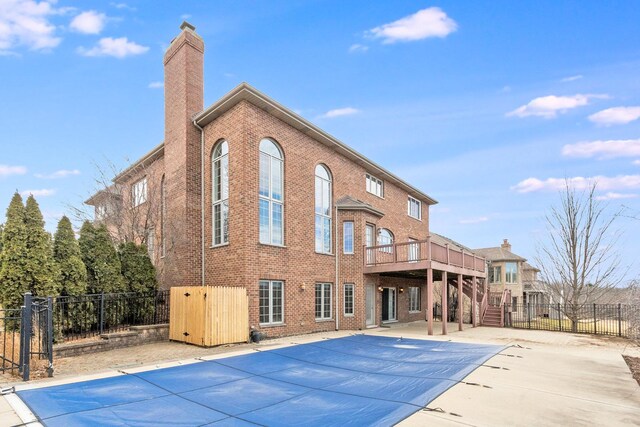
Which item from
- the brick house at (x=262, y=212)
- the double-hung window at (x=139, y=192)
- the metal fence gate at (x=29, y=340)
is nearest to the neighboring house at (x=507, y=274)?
the brick house at (x=262, y=212)

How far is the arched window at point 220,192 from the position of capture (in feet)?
45.2

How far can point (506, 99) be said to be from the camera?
1426cm

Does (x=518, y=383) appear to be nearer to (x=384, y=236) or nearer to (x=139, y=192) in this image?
(x=384, y=236)

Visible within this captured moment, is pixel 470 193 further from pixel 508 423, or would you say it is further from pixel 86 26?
pixel 86 26

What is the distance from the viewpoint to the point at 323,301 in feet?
50.9

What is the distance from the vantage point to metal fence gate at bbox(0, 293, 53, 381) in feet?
22.9

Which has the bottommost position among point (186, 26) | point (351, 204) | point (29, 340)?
point (29, 340)

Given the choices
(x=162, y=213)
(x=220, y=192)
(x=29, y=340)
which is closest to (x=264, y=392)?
(x=29, y=340)

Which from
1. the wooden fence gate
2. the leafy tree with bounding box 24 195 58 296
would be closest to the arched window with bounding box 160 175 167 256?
the wooden fence gate

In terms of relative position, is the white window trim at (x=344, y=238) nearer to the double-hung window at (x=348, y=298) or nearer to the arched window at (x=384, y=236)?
the double-hung window at (x=348, y=298)

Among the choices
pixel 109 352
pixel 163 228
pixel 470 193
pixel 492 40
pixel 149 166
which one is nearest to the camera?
pixel 109 352

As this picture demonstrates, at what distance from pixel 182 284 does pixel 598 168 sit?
771 inches

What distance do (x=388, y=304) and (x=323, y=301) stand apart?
5863 millimetres

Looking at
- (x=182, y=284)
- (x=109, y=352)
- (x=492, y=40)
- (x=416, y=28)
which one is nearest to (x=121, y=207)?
(x=182, y=284)
